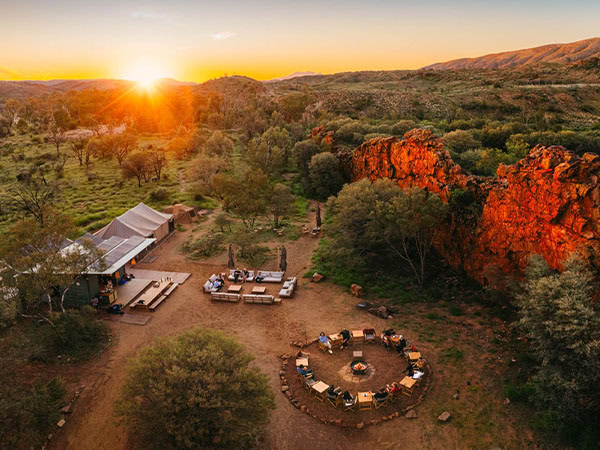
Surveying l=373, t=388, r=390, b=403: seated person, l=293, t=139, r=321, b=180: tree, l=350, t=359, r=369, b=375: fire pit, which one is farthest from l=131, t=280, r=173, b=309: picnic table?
l=293, t=139, r=321, b=180: tree

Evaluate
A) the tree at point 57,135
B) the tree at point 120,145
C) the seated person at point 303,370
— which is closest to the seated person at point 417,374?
the seated person at point 303,370

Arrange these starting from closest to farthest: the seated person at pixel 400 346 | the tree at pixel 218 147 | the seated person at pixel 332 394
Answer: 1. the seated person at pixel 332 394
2. the seated person at pixel 400 346
3. the tree at pixel 218 147

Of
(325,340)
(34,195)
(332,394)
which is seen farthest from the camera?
(34,195)

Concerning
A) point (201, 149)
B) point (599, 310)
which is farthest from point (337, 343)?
point (201, 149)

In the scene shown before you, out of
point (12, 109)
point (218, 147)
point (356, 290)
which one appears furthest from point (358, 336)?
point (12, 109)

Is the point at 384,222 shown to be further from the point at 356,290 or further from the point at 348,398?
the point at 348,398

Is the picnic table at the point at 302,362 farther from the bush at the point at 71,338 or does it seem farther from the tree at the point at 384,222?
the bush at the point at 71,338
